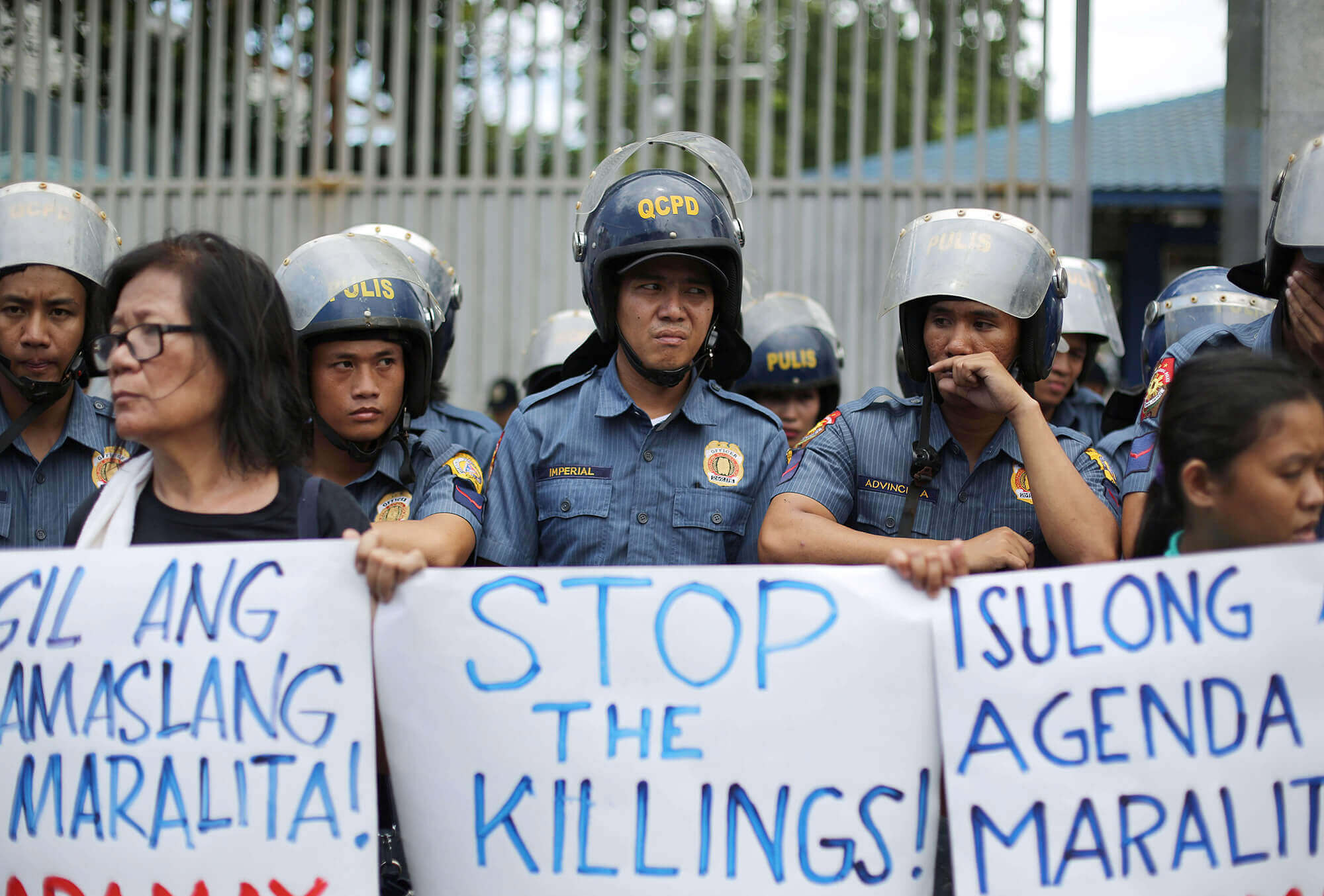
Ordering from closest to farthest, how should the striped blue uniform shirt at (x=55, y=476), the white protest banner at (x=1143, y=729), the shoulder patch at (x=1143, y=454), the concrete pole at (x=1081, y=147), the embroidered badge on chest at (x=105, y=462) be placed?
1. the white protest banner at (x=1143, y=729)
2. the shoulder patch at (x=1143, y=454)
3. the striped blue uniform shirt at (x=55, y=476)
4. the embroidered badge on chest at (x=105, y=462)
5. the concrete pole at (x=1081, y=147)

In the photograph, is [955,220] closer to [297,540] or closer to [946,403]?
[946,403]

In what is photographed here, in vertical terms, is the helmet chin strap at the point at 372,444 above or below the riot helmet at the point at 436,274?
below

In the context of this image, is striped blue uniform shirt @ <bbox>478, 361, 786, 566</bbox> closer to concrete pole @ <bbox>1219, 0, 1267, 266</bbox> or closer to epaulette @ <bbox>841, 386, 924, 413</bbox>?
epaulette @ <bbox>841, 386, 924, 413</bbox>

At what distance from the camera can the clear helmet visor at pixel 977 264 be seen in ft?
10.6

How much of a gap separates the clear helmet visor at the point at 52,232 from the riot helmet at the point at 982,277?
2.42m

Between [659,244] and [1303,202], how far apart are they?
5.42 feet

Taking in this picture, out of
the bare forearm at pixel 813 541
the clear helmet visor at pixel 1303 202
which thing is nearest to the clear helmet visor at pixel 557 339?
the bare forearm at pixel 813 541

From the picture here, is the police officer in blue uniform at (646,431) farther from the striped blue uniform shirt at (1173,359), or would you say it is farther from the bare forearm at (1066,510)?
the striped blue uniform shirt at (1173,359)

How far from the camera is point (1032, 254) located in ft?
10.9

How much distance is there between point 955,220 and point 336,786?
2.17 metres

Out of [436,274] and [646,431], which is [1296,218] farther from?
[436,274]

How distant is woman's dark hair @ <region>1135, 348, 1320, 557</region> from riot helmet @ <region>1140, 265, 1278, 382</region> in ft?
7.50

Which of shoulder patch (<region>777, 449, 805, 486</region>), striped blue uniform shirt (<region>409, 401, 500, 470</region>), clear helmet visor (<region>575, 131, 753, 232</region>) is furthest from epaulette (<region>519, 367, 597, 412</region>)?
striped blue uniform shirt (<region>409, 401, 500, 470</region>)

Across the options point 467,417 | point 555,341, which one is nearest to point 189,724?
point 467,417
